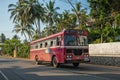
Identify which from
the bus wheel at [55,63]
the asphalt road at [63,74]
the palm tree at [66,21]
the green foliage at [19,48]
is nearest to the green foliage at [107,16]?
the bus wheel at [55,63]

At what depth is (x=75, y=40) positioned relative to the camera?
25922mm

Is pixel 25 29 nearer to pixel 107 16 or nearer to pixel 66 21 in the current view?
pixel 66 21

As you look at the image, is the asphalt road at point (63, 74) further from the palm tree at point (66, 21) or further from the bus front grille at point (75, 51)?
the palm tree at point (66, 21)

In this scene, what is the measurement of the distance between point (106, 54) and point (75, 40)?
9.76 meters

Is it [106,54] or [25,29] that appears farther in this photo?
[25,29]

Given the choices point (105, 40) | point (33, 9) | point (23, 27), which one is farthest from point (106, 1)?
point (23, 27)

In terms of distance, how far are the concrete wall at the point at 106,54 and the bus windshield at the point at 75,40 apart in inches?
236

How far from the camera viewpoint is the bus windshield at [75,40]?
25712 mm

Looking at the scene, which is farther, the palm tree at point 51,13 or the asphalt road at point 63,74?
the palm tree at point 51,13

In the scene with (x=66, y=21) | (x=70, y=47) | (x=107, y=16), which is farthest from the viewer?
(x=66, y=21)

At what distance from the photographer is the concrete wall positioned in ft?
104

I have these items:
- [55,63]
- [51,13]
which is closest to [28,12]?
[51,13]

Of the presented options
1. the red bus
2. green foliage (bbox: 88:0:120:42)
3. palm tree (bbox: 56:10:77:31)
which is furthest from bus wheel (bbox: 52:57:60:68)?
palm tree (bbox: 56:10:77:31)

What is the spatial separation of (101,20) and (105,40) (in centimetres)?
356
